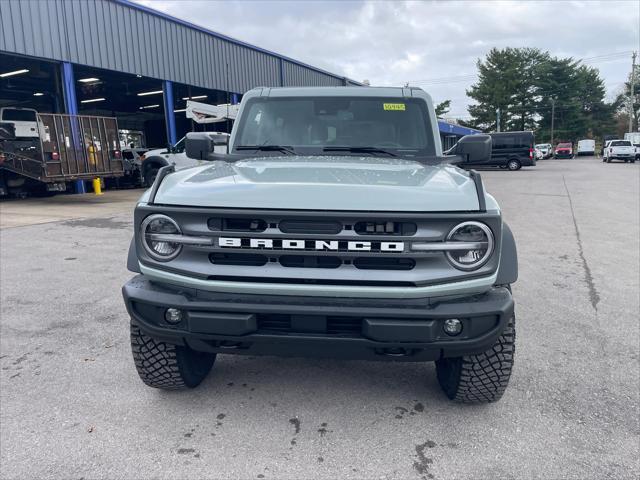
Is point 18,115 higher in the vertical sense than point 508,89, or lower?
lower

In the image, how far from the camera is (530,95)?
6656 centimetres

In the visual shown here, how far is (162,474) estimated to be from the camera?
2.26m

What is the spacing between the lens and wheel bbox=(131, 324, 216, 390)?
273 cm

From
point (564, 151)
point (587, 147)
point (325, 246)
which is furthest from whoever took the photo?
point (587, 147)

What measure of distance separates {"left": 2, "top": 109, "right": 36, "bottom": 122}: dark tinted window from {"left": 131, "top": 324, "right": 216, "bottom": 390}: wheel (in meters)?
15.3

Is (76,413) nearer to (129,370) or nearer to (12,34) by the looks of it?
(129,370)

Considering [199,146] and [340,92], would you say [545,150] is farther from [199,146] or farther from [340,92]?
[199,146]

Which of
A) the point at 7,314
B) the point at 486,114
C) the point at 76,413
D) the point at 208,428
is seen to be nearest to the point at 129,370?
the point at 76,413

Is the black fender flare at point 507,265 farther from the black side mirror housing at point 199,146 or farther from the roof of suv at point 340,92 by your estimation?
the black side mirror housing at point 199,146

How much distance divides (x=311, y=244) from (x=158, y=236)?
0.77 meters

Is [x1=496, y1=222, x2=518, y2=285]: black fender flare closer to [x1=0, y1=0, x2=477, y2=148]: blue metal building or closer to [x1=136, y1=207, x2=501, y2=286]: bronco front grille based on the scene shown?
[x1=136, y1=207, x2=501, y2=286]: bronco front grille

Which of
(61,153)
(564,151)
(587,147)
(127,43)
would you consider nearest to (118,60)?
(127,43)

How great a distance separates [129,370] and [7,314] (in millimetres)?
1938

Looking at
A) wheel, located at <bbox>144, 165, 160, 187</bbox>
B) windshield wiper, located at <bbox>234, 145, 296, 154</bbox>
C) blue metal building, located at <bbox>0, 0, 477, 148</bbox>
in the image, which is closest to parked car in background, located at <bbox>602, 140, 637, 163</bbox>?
blue metal building, located at <bbox>0, 0, 477, 148</bbox>
